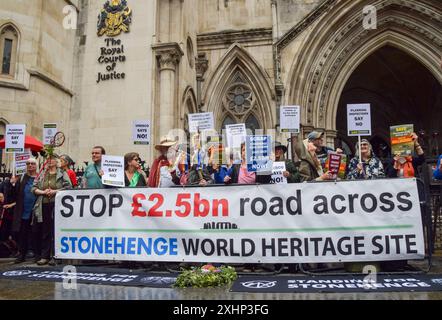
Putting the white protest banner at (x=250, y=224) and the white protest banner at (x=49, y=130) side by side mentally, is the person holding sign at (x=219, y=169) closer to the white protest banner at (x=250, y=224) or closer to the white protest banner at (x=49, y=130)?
the white protest banner at (x=250, y=224)

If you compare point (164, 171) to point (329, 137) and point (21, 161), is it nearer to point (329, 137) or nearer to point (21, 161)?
point (21, 161)

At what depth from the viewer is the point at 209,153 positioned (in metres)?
7.99

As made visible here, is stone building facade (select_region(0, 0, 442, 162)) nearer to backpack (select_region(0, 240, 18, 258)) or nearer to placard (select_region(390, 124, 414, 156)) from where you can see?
backpack (select_region(0, 240, 18, 258))

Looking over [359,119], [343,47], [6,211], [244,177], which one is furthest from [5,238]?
[343,47]

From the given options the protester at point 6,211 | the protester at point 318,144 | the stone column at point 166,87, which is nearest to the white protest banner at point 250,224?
the protester at point 318,144

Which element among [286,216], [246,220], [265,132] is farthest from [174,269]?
[265,132]

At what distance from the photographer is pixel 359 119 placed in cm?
701

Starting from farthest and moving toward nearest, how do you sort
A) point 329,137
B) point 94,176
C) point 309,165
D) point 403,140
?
point 329,137 → point 94,176 → point 309,165 → point 403,140

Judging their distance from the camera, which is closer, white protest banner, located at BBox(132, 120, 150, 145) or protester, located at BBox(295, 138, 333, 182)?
protester, located at BBox(295, 138, 333, 182)

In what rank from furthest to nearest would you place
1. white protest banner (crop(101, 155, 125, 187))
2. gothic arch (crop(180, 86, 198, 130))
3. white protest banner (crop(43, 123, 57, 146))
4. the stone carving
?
gothic arch (crop(180, 86, 198, 130)) < the stone carving < white protest banner (crop(43, 123, 57, 146)) < white protest banner (crop(101, 155, 125, 187))

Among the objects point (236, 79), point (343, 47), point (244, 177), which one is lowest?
point (244, 177)

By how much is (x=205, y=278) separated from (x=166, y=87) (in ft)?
29.4

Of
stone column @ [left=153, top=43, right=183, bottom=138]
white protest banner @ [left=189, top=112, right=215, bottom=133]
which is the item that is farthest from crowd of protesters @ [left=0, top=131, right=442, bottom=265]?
stone column @ [left=153, top=43, right=183, bottom=138]

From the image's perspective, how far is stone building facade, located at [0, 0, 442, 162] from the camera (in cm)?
1269
